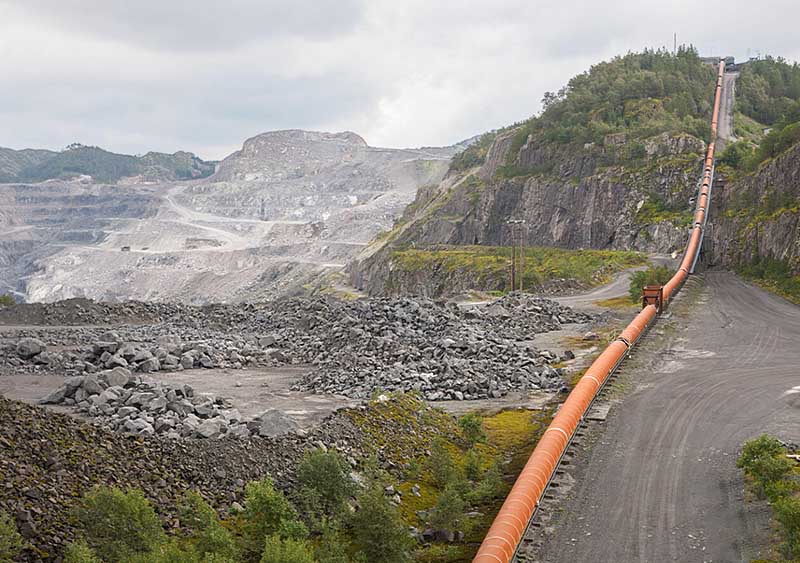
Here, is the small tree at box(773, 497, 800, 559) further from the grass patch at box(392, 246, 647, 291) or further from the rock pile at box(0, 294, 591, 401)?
the grass patch at box(392, 246, 647, 291)

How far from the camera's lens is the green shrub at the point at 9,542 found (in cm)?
997

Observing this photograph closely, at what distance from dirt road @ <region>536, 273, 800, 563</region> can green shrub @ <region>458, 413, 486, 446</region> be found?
10.2 ft

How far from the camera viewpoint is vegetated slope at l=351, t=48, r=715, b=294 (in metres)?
80.8

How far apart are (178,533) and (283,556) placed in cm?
334

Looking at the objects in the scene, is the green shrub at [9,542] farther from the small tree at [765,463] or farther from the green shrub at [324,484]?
the small tree at [765,463]

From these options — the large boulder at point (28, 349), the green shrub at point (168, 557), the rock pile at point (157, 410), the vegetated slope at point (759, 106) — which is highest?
the vegetated slope at point (759, 106)

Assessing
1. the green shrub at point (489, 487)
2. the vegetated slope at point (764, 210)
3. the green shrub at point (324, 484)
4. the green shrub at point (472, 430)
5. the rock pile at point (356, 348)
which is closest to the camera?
the green shrub at point (324, 484)

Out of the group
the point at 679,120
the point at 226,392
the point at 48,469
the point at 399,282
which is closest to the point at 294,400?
the point at 226,392

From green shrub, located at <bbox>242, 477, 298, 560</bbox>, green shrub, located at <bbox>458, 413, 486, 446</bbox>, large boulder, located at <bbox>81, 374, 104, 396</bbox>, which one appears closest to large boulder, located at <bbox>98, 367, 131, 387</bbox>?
large boulder, located at <bbox>81, 374, 104, 396</bbox>

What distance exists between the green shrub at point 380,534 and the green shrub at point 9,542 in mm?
5464

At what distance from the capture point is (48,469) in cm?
1313

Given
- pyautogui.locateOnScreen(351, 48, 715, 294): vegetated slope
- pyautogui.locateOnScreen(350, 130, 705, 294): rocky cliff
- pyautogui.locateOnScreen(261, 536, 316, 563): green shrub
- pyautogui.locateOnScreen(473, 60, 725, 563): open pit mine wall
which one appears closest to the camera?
pyautogui.locateOnScreen(261, 536, 316, 563): green shrub

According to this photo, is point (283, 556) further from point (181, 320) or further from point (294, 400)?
point (181, 320)

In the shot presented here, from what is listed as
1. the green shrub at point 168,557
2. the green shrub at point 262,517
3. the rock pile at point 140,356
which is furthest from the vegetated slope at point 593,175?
A: the green shrub at point 168,557
